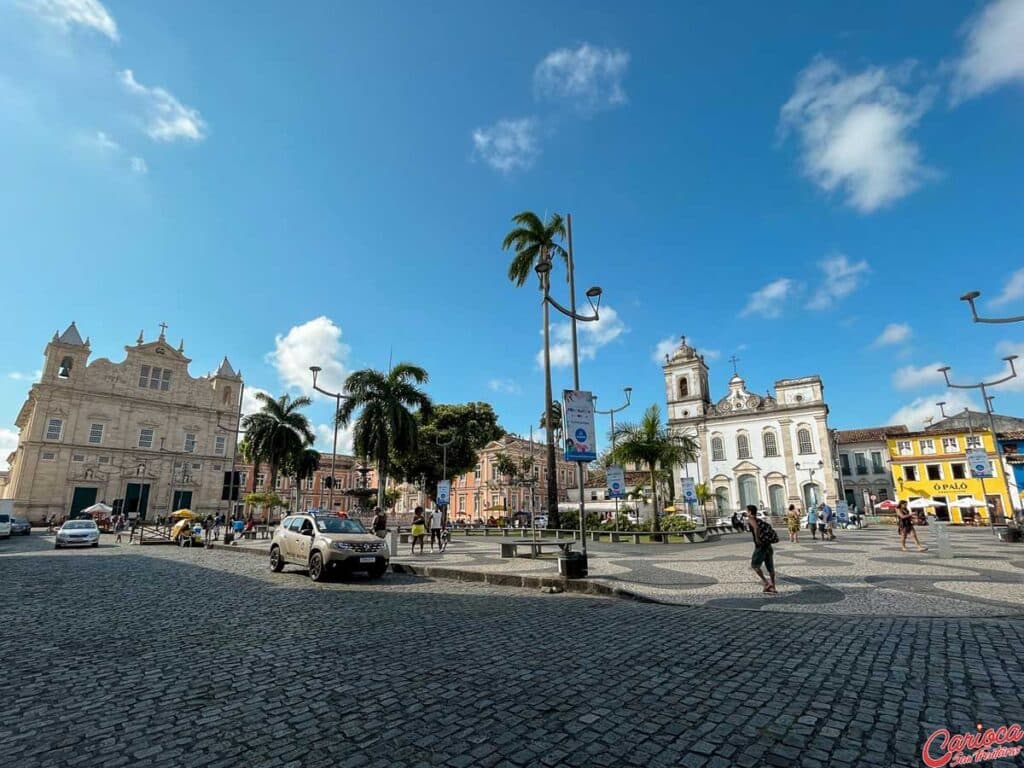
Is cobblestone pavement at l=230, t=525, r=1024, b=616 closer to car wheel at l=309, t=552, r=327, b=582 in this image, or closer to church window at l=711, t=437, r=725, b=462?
car wheel at l=309, t=552, r=327, b=582

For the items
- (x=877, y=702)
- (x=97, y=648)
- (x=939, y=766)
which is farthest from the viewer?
(x=97, y=648)

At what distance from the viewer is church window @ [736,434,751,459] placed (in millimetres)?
53656

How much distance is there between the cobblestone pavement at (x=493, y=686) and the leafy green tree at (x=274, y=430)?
1369 inches

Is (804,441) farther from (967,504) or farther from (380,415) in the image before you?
(380,415)

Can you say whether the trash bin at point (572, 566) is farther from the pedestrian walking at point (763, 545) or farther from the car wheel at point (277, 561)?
the car wheel at point (277, 561)

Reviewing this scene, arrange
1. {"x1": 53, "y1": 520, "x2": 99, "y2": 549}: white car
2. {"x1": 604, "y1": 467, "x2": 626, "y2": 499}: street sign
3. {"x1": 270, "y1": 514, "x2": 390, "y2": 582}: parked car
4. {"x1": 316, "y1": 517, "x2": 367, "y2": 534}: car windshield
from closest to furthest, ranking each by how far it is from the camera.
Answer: {"x1": 270, "y1": 514, "x2": 390, "y2": 582}: parked car
{"x1": 316, "y1": 517, "x2": 367, "y2": 534}: car windshield
{"x1": 604, "y1": 467, "x2": 626, "y2": 499}: street sign
{"x1": 53, "y1": 520, "x2": 99, "y2": 549}: white car

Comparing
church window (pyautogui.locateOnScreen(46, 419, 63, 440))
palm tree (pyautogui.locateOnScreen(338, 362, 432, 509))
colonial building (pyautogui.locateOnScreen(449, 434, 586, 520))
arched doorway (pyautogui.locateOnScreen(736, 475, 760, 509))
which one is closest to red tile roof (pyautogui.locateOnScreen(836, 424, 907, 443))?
arched doorway (pyautogui.locateOnScreen(736, 475, 760, 509))

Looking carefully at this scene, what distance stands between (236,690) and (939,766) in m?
5.48

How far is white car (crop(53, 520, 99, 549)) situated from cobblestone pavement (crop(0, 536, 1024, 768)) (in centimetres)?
2072

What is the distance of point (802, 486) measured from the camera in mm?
49312

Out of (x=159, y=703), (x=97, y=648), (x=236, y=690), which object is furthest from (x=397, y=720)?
(x=97, y=648)

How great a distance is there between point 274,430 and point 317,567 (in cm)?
3225

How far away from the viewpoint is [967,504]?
41.8 metres

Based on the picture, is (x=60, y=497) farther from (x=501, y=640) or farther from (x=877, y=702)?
(x=877, y=702)
